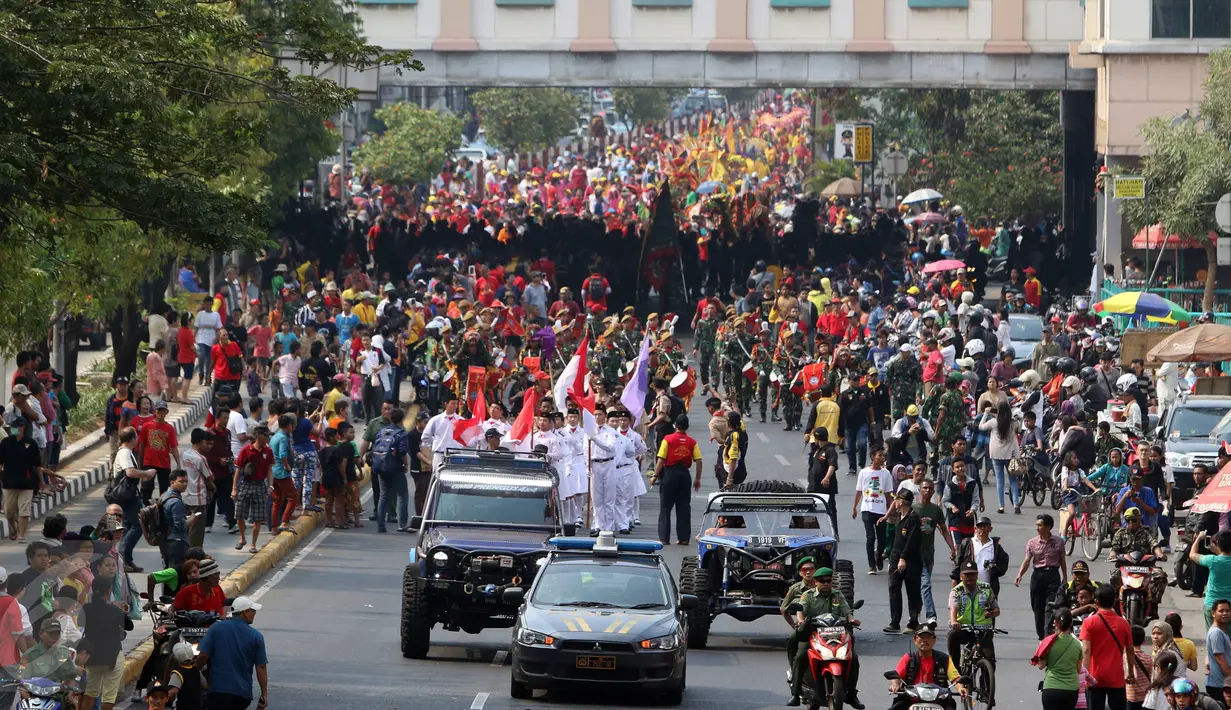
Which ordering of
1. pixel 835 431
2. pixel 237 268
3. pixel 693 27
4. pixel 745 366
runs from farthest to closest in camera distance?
pixel 693 27
pixel 237 268
pixel 745 366
pixel 835 431

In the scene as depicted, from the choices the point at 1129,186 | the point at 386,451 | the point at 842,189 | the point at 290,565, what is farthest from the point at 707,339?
the point at 842,189

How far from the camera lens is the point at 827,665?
56.5 feet

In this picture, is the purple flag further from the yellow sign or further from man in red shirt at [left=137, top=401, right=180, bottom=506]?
the yellow sign

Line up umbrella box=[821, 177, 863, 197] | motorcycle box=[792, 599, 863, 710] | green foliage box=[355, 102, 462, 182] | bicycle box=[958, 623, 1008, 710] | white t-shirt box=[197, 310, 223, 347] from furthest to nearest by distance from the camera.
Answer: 1. green foliage box=[355, 102, 462, 182]
2. umbrella box=[821, 177, 863, 197]
3. white t-shirt box=[197, 310, 223, 347]
4. bicycle box=[958, 623, 1008, 710]
5. motorcycle box=[792, 599, 863, 710]

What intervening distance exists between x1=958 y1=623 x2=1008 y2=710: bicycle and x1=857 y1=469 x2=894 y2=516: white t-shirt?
19.0 feet

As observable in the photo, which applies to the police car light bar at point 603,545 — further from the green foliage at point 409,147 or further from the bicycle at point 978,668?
the green foliage at point 409,147

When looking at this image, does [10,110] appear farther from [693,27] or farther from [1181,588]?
[693,27]

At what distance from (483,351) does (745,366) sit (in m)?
5.28

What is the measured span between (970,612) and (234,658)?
603 centimetres

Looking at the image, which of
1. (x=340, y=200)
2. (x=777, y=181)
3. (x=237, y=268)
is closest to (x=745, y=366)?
(x=237, y=268)

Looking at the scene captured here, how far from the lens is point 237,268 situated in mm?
47000

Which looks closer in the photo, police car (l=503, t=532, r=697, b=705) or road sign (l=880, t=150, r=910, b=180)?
police car (l=503, t=532, r=697, b=705)

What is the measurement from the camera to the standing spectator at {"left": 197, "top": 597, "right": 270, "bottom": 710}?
15.1m

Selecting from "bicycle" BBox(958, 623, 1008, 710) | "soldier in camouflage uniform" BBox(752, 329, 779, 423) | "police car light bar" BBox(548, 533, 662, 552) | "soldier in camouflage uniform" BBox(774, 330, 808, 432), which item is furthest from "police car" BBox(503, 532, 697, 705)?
"soldier in camouflage uniform" BBox(752, 329, 779, 423)
